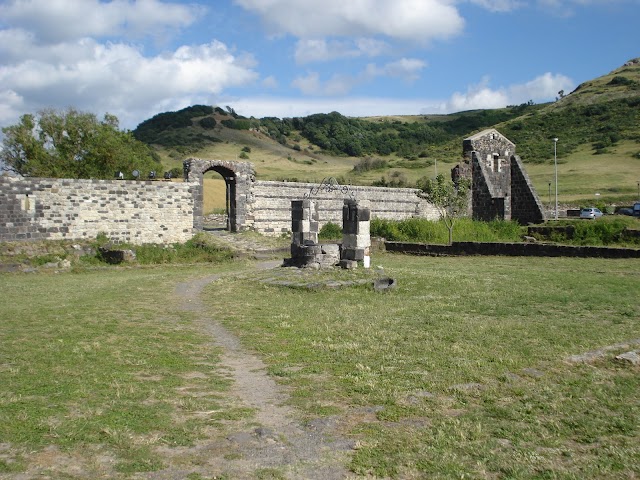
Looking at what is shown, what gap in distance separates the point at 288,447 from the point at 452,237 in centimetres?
2229

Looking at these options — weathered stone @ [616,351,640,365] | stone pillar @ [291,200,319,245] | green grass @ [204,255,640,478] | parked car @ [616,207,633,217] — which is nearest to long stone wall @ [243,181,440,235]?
stone pillar @ [291,200,319,245]

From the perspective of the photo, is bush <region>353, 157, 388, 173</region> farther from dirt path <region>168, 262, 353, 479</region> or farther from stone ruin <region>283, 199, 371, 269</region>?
dirt path <region>168, 262, 353, 479</region>

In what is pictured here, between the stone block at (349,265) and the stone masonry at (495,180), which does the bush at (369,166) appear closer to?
the stone masonry at (495,180)

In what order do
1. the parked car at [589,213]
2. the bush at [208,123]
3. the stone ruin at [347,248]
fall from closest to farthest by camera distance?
the stone ruin at [347,248], the parked car at [589,213], the bush at [208,123]

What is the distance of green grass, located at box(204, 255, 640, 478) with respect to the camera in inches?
181

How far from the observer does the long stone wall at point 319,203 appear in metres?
27.3

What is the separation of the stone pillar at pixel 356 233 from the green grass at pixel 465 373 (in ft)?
10.2

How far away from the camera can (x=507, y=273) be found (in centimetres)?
1583

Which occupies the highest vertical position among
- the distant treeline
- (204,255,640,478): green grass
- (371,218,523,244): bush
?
the distant treeline

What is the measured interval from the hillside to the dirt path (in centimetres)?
3526

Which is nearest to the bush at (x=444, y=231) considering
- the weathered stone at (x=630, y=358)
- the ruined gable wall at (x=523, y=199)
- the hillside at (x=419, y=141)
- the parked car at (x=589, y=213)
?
the ruined gable wall at (x=523, y=199)

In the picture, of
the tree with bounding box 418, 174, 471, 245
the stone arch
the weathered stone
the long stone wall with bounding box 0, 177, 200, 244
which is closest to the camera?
the weathered stone

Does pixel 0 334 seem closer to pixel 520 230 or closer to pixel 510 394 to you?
pixel 510 394

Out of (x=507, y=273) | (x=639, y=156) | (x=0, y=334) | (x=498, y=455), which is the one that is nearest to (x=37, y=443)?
(x=498, y=455)
